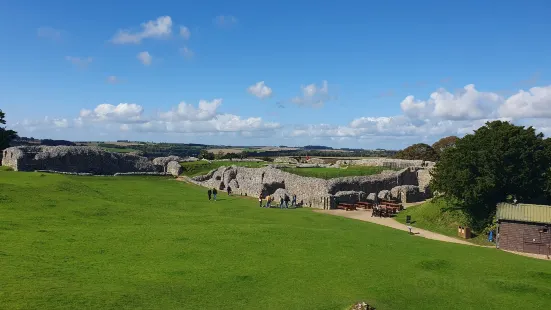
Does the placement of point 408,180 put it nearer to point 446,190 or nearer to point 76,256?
point 446,190

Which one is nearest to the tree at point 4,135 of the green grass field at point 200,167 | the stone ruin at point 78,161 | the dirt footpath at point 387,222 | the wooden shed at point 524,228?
the stone ruin at point 78,161

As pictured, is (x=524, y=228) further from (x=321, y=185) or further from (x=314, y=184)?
(x=314, y=184)

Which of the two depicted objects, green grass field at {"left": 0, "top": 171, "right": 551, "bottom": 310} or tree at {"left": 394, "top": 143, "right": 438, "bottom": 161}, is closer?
green grass field at {"left": 0, "top": 171, "right": 551, "bottom": 310}

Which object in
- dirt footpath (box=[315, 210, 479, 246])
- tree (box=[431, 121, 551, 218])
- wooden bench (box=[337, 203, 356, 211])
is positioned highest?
tree (box=[431, 121, 551, 218])

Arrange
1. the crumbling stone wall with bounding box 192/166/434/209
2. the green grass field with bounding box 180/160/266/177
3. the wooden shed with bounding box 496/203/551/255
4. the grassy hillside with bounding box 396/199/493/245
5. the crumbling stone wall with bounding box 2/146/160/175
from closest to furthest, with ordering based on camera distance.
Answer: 1. the wooden shed with bounding box 496/203/551/255
2. the grassy hillside with bounding box 396/199/493/245
3. the crumbling stone wall with bounding box 192/166/434/209
4. the crumbling stone wall with bounding box 2/146/160/175
5. the green grass field with bounding box 180/160/266/177

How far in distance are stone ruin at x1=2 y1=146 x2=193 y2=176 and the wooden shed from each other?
47.1m

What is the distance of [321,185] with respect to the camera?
4434 cm

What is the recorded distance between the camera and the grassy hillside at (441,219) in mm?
31391

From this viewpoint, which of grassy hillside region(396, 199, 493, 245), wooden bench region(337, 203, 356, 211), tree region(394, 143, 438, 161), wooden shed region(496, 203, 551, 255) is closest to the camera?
wooden shed region(496, 203, 551, 255)

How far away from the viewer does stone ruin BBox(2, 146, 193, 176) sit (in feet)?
179

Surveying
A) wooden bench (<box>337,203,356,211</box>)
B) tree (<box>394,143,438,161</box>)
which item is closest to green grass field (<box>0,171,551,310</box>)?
wooden bench (<box>337,203,356,211</box>)

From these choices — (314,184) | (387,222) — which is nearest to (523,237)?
(387,222)

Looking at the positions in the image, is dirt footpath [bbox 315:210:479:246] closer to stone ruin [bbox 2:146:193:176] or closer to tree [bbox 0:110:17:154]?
stone ruin [bbox 2:146:193:176]

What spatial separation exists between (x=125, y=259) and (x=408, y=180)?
44372mm
